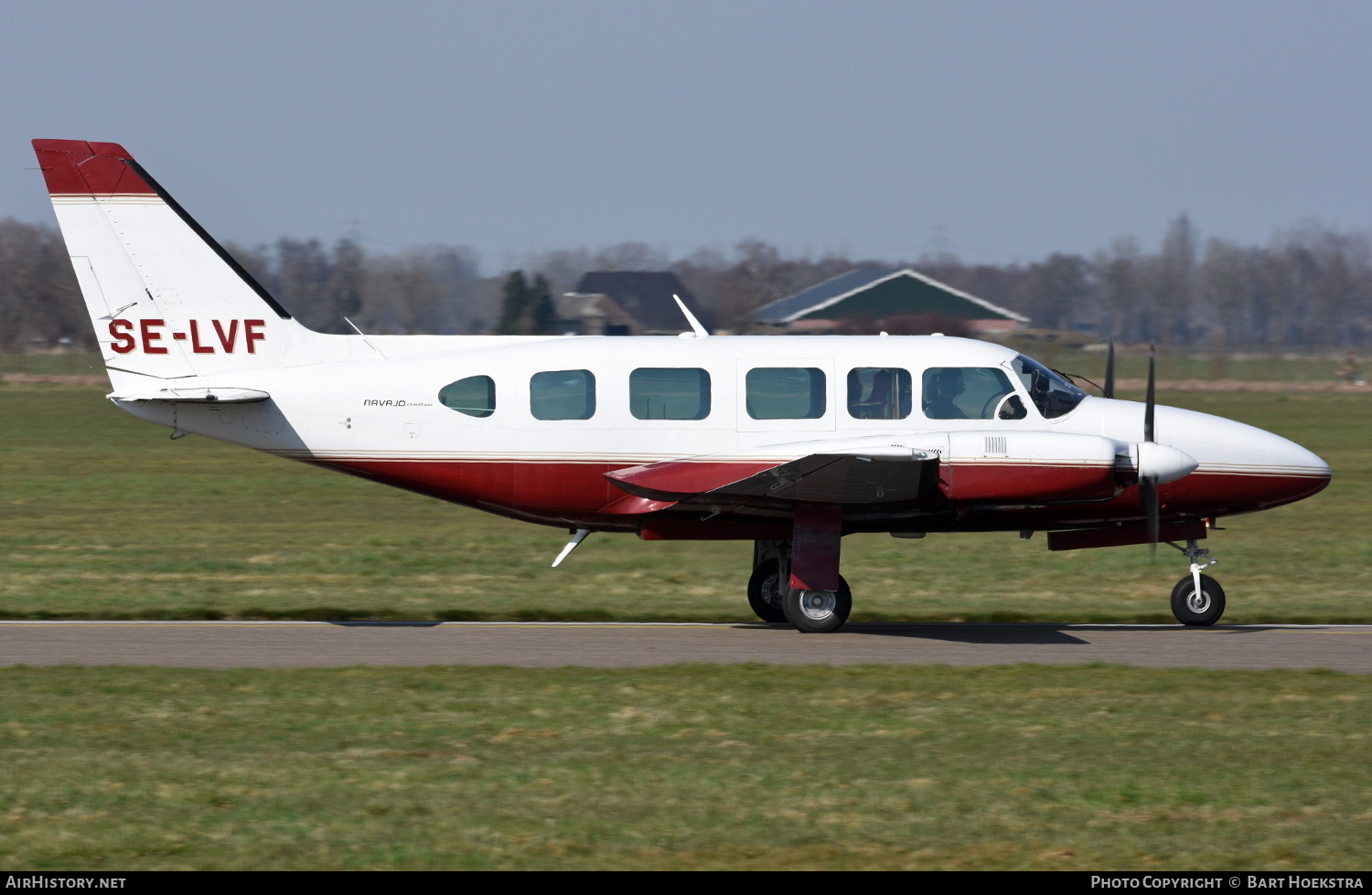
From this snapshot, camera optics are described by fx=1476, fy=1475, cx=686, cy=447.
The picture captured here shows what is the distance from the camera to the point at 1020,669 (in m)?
12.6

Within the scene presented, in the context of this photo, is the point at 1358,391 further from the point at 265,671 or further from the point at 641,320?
the point at 265,671

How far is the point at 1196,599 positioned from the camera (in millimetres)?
14945

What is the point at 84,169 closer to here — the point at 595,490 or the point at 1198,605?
the point at 595,490

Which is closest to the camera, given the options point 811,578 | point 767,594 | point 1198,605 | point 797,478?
point 797,478

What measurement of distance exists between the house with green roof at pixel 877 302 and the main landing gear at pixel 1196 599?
1600 inches

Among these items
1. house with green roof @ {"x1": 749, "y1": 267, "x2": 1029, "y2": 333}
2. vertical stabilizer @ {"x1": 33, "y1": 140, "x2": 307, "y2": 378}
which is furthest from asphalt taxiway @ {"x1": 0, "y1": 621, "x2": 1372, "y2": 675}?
house with green roof @ {"x1": 749, "y1": 267, "x2": 1029, "y2": 333}

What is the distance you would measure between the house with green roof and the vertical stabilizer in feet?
136

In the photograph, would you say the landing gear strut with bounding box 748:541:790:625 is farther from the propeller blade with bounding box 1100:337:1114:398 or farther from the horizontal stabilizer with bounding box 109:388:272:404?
the horizontal stabilizer with bounding box 109:388:272:404

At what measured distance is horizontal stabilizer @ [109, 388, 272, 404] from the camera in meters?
14.2

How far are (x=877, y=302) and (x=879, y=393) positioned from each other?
2170 inches

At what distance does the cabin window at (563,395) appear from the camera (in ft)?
47.6

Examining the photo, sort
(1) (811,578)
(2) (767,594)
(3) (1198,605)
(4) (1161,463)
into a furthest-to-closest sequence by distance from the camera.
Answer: (2) (767,594)
(3) (1198,605)
(1) (811,578)
(4) (1161,463)

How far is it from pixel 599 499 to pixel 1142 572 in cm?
860

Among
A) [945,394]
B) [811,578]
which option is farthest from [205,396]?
[945,394]
